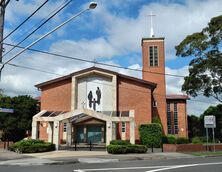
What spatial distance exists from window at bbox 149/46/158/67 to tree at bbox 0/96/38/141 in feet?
57.3

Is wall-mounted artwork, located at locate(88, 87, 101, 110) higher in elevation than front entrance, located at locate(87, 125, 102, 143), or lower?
higher

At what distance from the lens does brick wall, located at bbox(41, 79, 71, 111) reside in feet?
130

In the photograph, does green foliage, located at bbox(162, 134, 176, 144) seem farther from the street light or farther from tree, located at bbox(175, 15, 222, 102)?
the street light

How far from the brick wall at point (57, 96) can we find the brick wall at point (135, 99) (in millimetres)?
6218

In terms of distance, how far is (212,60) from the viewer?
121 feet

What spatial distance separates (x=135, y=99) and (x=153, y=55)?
10775mm

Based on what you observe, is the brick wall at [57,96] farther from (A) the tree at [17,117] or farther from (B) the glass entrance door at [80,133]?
(A) the tree at [17,117]

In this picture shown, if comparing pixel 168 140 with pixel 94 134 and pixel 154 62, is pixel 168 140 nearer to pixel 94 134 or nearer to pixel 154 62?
pixel 94 134

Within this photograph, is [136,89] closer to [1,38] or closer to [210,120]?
[210,120]

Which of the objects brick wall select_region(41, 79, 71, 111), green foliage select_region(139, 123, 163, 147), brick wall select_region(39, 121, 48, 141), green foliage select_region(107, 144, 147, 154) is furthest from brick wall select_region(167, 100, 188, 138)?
green foliage select_region(107, 144, 147, 154)

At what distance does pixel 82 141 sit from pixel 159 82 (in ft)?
48.6

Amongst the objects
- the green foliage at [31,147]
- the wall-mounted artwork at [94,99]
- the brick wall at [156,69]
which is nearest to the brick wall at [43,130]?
the wall-mounted artwork at [94,99]

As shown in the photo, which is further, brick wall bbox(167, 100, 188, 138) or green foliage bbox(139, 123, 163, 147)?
brick wall bbox(167, 100, 188, 138)

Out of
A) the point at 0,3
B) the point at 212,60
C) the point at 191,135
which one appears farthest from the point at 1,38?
the point at 191,135
